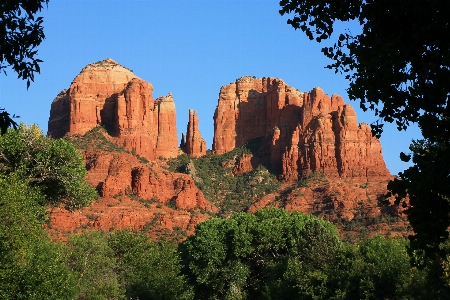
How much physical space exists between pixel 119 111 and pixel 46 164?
11848cm

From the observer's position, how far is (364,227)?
433 feet

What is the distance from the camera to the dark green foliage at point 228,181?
15600 centimetres

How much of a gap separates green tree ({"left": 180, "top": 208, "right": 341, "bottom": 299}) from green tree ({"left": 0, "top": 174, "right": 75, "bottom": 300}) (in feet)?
100

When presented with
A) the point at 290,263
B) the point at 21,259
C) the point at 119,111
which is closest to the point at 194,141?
the point at 119,111

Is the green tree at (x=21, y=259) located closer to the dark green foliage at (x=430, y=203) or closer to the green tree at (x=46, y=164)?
the green tree at (x=46, y=164)

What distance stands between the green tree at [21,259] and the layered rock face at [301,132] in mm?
120148

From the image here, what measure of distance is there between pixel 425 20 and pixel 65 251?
48.2 m

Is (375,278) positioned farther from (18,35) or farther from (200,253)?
(18,35)

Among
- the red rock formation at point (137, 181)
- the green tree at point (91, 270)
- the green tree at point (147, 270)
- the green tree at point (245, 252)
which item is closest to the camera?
the green tree at point (91, 270)

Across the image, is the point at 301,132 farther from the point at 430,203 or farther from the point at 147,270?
the point at 430,203

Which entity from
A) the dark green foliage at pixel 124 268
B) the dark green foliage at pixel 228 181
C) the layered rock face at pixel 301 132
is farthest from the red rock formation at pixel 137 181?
the dark green foliage at pixel 124 268

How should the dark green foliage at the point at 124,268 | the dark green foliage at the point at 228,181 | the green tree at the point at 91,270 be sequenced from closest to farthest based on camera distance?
1. the green tree at the point at 91,270
2. the dark green foliage at the point at 124,268
3. the dark green foliage at the point at 228,181

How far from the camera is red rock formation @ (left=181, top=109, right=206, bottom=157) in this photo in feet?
577

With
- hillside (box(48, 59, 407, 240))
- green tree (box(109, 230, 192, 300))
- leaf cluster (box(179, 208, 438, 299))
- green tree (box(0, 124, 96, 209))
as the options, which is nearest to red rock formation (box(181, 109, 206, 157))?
hillside (box(48, 59, 407, 240))
